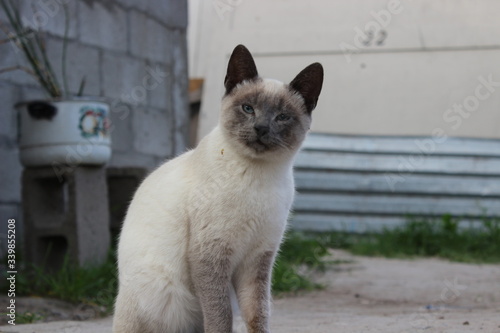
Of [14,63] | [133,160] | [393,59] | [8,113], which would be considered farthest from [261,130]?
[393,59]

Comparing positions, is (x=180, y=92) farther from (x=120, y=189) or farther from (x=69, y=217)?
(x=69, y=217)

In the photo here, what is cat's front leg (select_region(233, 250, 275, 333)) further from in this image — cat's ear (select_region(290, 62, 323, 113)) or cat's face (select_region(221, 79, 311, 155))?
cat's ear (select_region(290, 62, 323, 113))

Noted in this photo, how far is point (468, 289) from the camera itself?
4.83m

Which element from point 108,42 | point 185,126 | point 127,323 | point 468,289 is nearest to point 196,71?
point 185,126

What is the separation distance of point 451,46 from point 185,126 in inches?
108

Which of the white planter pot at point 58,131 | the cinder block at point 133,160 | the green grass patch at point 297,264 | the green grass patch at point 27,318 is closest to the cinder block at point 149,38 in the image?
the cinder block at point 133,160

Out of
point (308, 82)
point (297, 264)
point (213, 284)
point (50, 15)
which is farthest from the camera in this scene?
point (297, 264)

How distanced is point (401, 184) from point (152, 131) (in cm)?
252

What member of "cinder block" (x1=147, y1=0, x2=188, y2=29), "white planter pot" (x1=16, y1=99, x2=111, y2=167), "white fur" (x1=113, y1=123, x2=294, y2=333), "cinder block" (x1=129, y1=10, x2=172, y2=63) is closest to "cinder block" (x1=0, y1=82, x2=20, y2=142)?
"white planter pot" (x1=16, y1=99, x2=111, y2=167)

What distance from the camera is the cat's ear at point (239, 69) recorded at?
286 centimetres

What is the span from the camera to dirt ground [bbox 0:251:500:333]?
3330mm

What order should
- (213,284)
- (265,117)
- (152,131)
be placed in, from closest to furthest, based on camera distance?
(213,284) → (265,117) → (152,131)

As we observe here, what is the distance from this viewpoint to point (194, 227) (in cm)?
267

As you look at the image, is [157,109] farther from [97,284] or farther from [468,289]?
[468,289]
